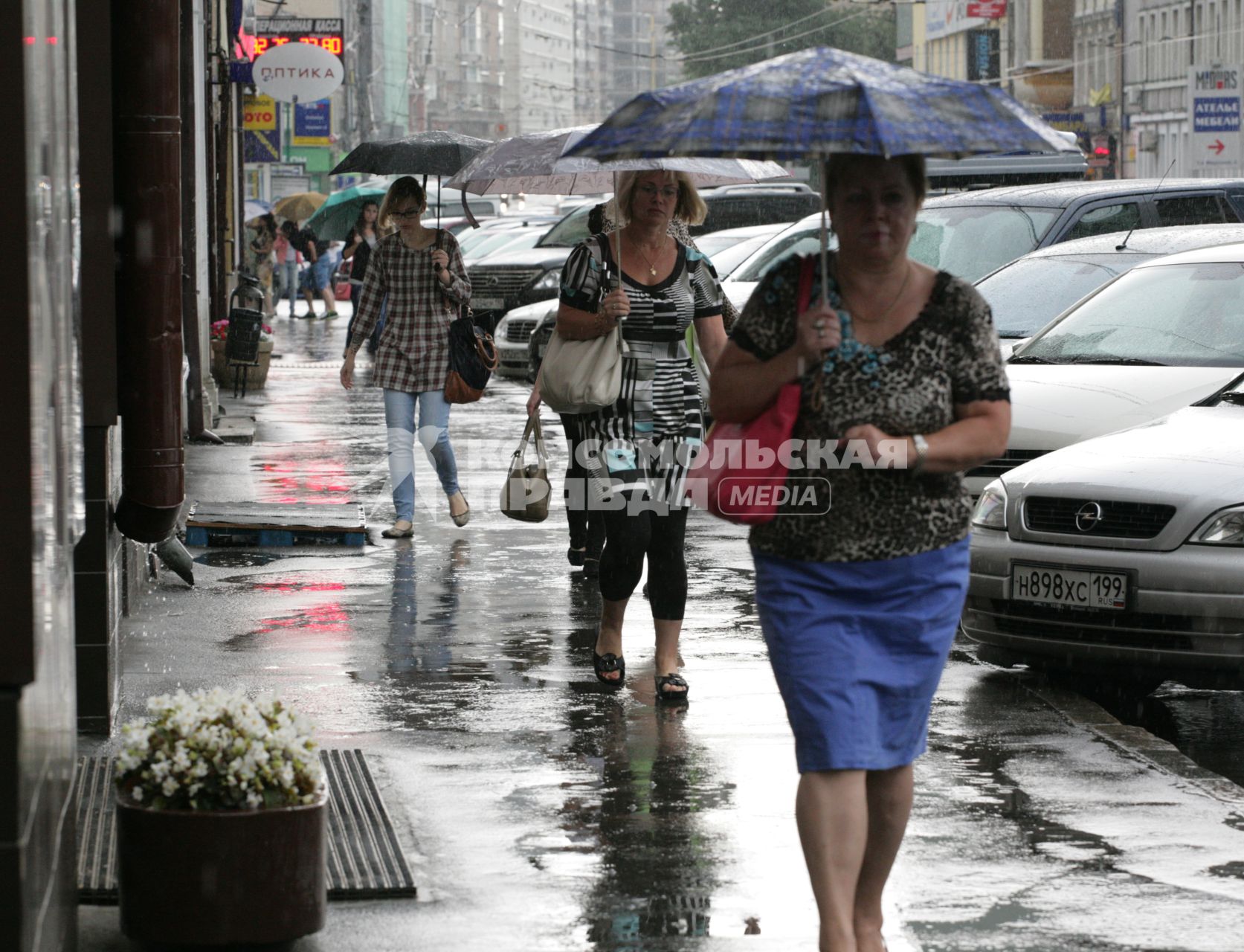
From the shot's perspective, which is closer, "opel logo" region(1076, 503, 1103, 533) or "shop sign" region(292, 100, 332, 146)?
"opel logo" region(1076, 503, 1103, 533)

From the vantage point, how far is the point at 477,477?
48.1ft

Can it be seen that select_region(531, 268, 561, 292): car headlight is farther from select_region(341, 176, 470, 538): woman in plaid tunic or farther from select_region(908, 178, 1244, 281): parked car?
select_region(341, 176, 470, 538): woman in plaid tunic

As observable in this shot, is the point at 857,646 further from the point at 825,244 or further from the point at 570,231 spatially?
the point at 570,231

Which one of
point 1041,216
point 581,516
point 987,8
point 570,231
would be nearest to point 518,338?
point 570,231

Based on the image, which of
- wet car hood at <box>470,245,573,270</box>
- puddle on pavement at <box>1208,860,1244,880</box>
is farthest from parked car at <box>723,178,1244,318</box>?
wet car hood at <box>470,245,573,270</box>

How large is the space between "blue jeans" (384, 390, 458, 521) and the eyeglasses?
13.8ft

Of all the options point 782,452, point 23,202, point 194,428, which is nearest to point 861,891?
point 782,452

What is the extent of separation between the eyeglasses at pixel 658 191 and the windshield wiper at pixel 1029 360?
12.7ft

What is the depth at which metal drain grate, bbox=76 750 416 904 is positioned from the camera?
522 centimetres

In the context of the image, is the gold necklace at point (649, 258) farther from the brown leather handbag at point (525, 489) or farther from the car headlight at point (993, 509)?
the brown leather handbag at point (525, 489)

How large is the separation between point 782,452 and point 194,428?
12.9m

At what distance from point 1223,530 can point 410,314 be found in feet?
17.4

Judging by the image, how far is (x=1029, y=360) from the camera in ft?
35.9
